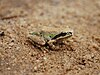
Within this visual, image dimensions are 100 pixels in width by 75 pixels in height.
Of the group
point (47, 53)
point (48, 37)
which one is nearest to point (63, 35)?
point (48, 37)

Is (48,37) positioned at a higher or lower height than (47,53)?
higher

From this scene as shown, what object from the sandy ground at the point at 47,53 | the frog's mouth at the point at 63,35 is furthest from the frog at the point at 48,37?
the sandy ground at the point at 47,53

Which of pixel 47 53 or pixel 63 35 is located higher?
pixel 63 35

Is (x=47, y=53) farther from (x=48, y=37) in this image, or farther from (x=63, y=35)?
(x=63, y=35)

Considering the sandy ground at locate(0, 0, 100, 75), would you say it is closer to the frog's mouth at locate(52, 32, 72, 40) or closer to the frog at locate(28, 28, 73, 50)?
the frog at locate(28, 28, 73, 50)

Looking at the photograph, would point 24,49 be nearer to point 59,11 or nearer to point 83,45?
point 83,45

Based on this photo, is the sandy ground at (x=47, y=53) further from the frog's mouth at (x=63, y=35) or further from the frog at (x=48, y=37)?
the frog's mouth at (x=63, y=35)

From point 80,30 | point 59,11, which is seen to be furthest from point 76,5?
point 80,30

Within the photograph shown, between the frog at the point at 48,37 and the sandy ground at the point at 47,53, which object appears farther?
the frog at the point at 48,37
